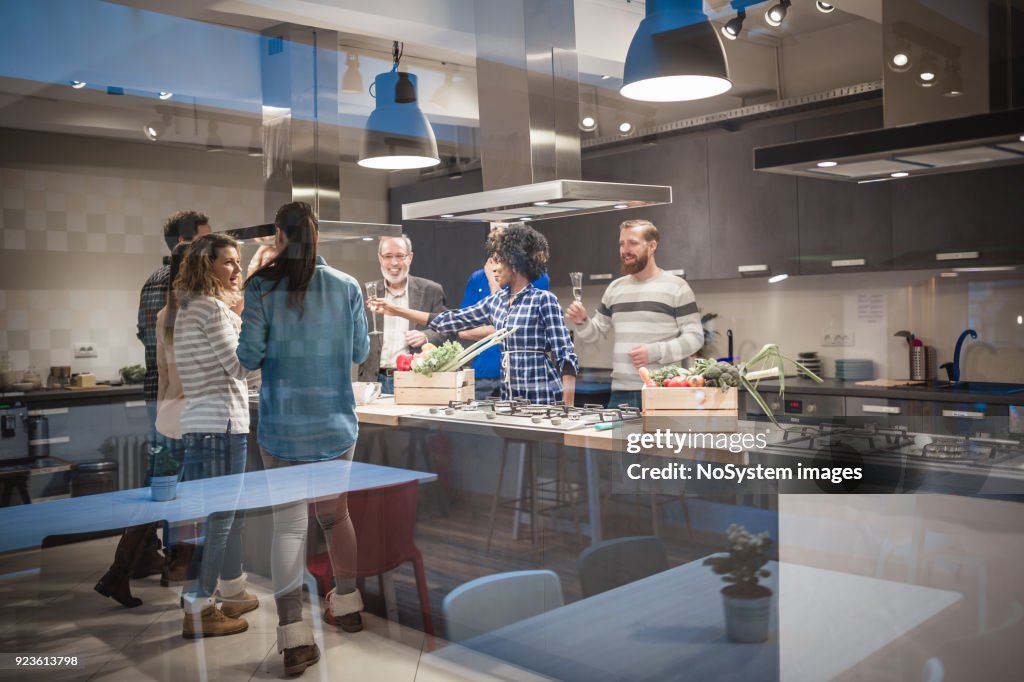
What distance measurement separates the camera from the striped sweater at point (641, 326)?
2.98 metres

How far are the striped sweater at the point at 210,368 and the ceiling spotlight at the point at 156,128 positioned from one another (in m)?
0.42

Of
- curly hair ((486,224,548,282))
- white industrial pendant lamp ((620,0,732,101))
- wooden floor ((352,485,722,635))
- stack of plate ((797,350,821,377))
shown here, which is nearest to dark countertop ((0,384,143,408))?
wooden floor ((352,485,722,635))

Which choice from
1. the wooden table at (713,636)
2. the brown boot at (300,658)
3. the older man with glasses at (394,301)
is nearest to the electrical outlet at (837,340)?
the wooden table at (713,636)

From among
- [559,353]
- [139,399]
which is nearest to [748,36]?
[559,353]

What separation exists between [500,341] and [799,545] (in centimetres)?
110

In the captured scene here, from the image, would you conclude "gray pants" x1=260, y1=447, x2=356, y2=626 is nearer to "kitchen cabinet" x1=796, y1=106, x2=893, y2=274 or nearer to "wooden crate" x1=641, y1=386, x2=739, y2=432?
"wooden crate" x1=641, y1=386, x2=739, y2=432

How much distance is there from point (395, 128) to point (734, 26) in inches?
66.5

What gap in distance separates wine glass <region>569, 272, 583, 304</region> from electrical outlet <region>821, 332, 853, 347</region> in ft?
5.70

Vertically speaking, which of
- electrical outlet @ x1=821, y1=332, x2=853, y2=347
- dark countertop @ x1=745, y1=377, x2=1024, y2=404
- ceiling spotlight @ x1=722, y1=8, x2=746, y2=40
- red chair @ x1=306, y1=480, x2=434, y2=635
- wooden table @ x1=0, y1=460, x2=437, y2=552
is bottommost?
red chair @ x1=306, y1=480, x2=434, y2=635

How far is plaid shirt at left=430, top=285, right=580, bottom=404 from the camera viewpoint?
2.76 meters

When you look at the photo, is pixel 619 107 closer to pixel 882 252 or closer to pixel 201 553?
pixel 882 252

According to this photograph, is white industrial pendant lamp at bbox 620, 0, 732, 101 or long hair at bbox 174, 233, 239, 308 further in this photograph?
white industrial pendant lamp at bbox 620, 0, 732, 101

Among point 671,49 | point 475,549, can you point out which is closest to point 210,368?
point 475,549

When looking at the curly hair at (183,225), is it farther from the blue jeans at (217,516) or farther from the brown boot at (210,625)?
the brown boot at (210,625)
